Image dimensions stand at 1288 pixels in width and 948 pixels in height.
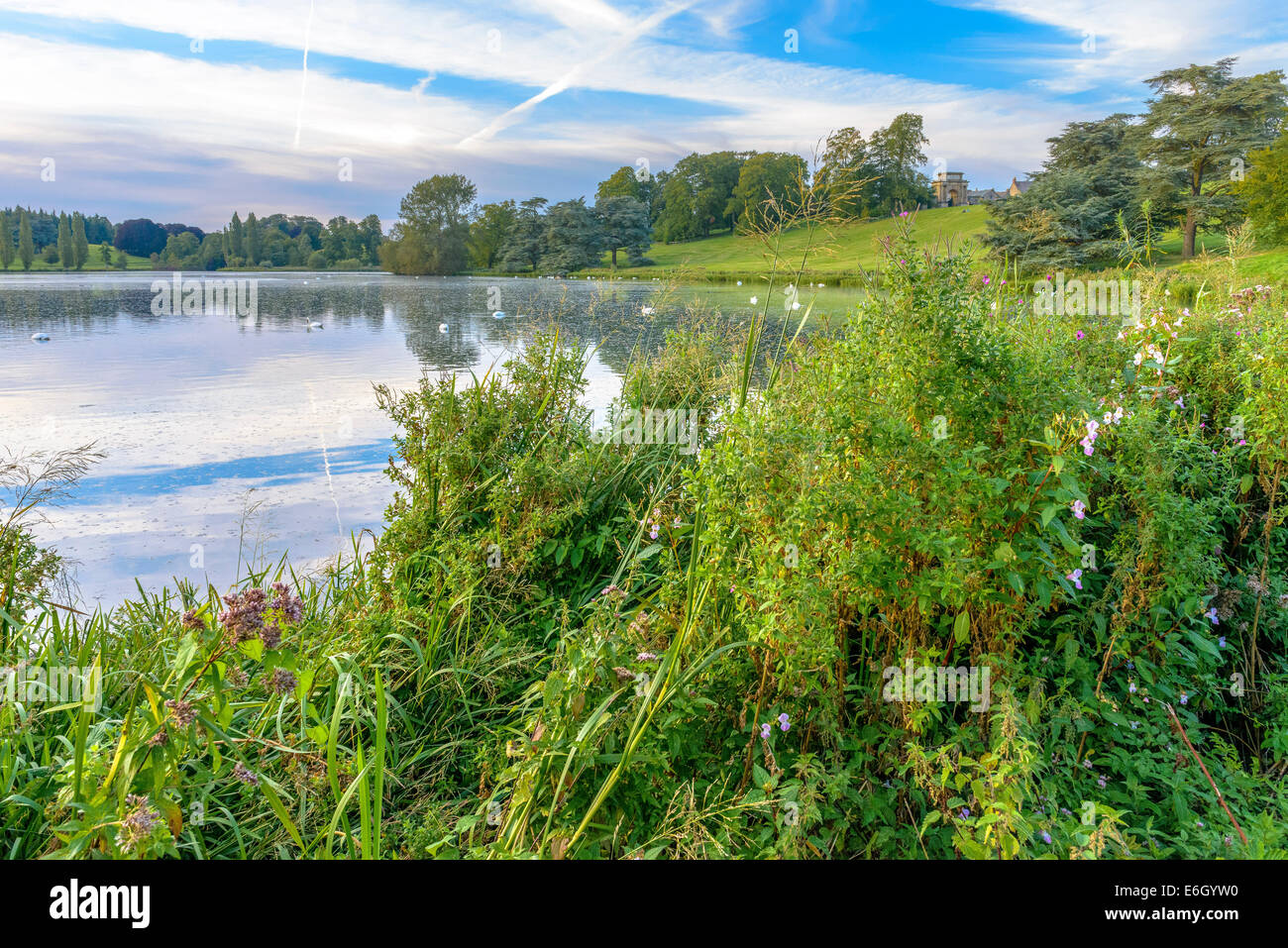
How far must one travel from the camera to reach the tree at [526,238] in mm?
26219

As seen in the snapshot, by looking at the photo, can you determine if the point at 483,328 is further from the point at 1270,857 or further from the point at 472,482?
the point at 1270,857

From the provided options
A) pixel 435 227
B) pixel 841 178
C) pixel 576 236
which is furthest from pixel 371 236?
pixel 841 178

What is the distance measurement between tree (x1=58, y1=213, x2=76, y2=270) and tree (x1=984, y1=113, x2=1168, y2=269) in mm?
48911

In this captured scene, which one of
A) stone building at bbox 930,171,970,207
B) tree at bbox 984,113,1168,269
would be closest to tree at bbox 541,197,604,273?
stone building at bbox 930,171,970,207

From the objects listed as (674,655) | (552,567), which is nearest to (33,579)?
(552,567)

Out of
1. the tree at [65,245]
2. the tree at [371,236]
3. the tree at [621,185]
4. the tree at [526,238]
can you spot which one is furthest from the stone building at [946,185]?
the tree at [65,245]

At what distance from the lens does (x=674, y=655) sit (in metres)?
1.88

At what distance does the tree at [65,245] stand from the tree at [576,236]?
35.2 meters

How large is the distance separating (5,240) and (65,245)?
5537 mm

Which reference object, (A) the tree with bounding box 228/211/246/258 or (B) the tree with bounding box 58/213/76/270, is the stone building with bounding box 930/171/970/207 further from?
(B) the tree with bounding box 58/213/76/270

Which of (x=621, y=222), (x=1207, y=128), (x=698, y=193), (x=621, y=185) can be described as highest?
(x=1207, y=128)

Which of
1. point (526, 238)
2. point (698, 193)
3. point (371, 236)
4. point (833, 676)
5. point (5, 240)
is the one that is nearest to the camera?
point (833, 676)

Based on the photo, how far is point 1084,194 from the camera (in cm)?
2950

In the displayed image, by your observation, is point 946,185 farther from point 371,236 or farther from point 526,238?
point 371,236
